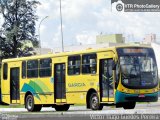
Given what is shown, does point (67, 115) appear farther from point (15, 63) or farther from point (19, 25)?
point (19, 25)

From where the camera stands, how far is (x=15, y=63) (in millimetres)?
34469

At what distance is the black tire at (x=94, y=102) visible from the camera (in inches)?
1072

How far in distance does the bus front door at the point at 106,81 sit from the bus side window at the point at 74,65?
6.51ft

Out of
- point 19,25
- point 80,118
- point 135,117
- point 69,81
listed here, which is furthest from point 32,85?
point 19,25

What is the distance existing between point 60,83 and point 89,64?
3297mm

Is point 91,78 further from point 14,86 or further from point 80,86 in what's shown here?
point 14,86

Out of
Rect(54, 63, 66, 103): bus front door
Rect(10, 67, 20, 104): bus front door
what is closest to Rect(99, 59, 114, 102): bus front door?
Rect(54, 63, 66, 103): bus front door

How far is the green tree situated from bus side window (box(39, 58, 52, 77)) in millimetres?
37389

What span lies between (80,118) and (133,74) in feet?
19.8

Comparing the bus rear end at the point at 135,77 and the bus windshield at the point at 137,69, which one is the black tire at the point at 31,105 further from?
the bus windshield at the point at 137,69

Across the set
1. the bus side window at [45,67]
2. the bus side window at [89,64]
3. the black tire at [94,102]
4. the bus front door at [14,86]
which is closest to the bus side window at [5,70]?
the bus front door at [14,86]

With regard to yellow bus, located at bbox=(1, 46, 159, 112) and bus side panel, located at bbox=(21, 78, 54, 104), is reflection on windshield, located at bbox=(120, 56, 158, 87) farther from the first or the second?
bus side panel, located at bbox=(21, 78, 54, 104)

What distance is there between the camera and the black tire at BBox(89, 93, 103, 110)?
27.2 metres

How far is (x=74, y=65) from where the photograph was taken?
29188mm
